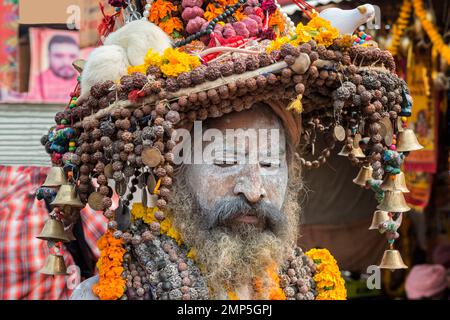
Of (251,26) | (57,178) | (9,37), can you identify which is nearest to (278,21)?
(251,26)

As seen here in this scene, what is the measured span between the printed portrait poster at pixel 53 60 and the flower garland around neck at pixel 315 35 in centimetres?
246

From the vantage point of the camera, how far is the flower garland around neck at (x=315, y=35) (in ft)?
7.77

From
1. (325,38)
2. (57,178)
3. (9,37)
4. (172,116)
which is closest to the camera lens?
(172,116)

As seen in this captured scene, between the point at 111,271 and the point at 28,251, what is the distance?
1701mm

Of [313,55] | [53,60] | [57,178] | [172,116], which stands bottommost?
[57,178]

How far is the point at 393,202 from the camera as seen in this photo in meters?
2.66

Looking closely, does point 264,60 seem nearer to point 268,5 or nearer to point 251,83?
point 251,83

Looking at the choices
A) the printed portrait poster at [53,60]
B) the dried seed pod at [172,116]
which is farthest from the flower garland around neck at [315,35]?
the printed portrait poster at [53,60]

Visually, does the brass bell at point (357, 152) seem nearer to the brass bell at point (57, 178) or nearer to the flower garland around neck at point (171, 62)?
the flower garland around neck at point (171, 62)

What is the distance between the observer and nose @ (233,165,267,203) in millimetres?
2422

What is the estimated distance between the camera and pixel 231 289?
8.33 feet

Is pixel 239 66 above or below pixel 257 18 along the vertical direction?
below
